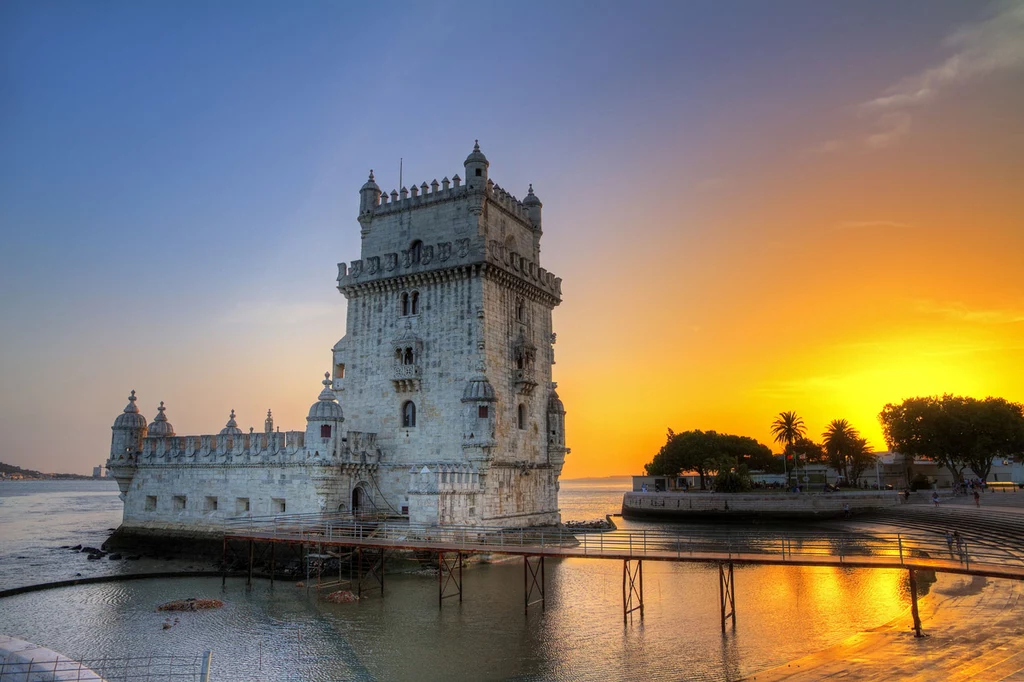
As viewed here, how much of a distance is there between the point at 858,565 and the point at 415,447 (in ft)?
75.7

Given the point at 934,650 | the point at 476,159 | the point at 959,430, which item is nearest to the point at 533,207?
the point at 476,159

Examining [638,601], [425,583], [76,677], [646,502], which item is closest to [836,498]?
[646,502]

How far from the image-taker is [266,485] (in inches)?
1501

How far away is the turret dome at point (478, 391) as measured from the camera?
36250mm

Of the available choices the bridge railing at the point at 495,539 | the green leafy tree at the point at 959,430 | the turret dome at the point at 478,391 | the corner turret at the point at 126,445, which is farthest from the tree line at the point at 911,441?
the corner turret at the point at 126,445

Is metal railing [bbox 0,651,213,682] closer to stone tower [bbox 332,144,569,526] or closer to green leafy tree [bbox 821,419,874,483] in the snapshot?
stone tower [bbox 332,144,569,526]

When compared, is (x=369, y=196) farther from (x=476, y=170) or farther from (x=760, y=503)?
(x=760, y=503)

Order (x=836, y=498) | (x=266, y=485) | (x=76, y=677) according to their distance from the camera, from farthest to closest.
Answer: (x=836, y=498), (x=266, y=485), (x=76, y=677)

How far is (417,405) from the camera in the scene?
38.6m

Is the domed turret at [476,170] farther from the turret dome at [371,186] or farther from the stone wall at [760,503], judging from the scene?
the stone wall at [760,503]

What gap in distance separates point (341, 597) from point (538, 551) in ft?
29.8

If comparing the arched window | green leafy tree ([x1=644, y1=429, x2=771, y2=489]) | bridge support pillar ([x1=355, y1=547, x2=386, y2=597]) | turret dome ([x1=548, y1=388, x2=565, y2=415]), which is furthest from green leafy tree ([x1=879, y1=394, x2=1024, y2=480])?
bridge support pillar ([x1=355, y1=547, x2=386, y2=597])

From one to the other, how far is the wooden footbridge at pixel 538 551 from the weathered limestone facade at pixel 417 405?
5.92 feet

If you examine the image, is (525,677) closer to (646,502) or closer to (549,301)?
(549,301)
